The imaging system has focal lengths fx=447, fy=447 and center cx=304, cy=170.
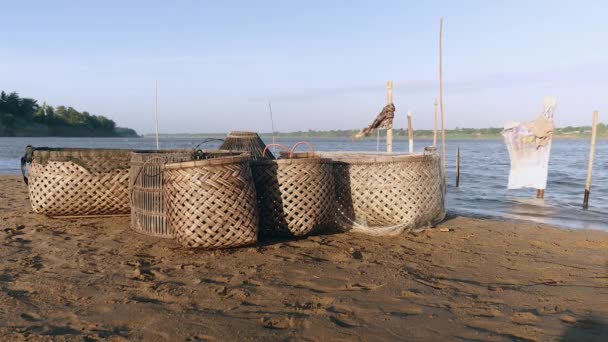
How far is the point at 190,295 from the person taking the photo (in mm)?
3148

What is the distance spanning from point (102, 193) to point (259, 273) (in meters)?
3.00

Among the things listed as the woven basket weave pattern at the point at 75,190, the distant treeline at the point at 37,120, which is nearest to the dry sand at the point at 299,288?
the woven basket weave pattern at the point at 75,190

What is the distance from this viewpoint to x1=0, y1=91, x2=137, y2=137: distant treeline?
71.6 metres

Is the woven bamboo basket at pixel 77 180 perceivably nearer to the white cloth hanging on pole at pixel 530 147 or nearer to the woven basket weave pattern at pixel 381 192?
the woven basket weave pattern at pixel 381 192

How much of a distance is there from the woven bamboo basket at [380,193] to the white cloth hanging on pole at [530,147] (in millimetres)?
5725

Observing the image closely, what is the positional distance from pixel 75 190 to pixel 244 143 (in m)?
2.42

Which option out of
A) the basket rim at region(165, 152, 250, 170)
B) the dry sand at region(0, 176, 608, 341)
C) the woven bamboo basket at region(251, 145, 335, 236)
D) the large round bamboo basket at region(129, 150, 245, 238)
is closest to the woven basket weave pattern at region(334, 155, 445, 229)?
the dry sand at region(0, 176, 608, 341)

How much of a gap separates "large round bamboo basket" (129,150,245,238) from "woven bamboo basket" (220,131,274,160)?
6.57ft

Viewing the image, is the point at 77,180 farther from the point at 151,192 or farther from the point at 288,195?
the point at 288,195

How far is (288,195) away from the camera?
4.68m

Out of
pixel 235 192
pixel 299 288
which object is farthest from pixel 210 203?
pixel 299 288

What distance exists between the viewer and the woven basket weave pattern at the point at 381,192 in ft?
17.4

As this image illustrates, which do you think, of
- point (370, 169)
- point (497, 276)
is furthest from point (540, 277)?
point (370, 169)

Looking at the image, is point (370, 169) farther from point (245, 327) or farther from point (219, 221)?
point (245, 327)
